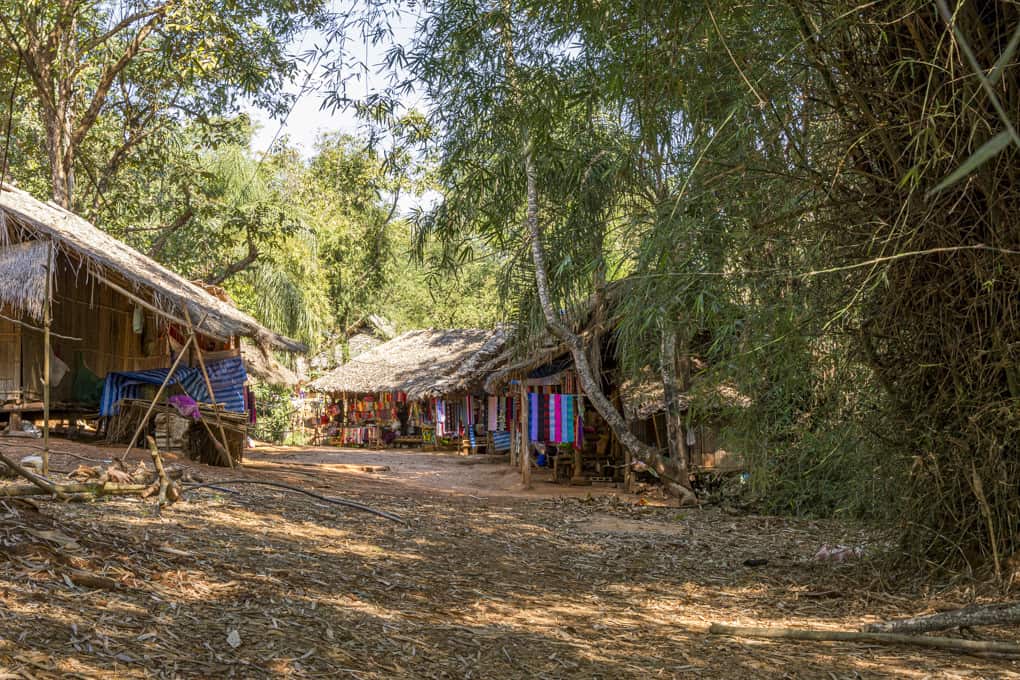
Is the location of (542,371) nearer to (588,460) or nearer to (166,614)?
(588,460)

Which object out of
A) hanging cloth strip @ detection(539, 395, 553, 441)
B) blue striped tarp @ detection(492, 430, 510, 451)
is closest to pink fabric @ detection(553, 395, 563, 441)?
hanging cloth strip @ detection(539, 395, 553, 441)

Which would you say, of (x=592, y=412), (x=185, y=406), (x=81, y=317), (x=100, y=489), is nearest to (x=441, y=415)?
(x=592, y=412)

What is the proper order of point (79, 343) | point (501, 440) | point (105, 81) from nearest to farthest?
point (79, 343)
point (105, 81)
point (501, 440)

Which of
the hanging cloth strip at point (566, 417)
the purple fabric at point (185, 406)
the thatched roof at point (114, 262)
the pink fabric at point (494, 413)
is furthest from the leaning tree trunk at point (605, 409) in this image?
the pink fabric at point (494, 413)

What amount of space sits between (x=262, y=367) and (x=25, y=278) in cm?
967

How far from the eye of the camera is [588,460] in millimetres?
15984

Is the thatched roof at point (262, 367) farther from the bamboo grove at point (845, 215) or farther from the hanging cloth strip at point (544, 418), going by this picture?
the bamboo grove at point (845, 215)

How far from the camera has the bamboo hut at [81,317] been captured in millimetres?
11305

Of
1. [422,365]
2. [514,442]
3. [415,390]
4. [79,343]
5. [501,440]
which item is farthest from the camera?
[422,365]

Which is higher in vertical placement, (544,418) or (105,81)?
(105,81)

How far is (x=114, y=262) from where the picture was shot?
450 inches

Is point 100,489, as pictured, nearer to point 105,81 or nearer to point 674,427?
point 674,427

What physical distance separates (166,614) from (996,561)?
476 cm

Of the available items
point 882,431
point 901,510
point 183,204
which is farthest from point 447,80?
point 183,204
